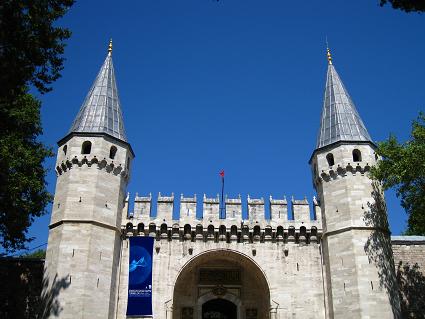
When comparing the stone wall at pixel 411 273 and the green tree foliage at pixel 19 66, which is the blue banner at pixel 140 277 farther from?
the stone wall at pixel 411 273

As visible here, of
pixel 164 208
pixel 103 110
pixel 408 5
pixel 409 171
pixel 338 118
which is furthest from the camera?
pixel 338 118

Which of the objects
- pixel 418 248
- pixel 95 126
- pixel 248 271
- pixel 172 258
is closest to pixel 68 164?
pixel 95 126

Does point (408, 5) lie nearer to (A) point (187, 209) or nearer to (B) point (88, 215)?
(A) point (187, 209)

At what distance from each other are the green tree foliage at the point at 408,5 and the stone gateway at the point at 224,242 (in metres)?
10.2

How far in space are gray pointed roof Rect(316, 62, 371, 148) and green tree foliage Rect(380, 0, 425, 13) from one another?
34.6 ft

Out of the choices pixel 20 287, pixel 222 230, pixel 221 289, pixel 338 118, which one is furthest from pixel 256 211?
pixel 20 287

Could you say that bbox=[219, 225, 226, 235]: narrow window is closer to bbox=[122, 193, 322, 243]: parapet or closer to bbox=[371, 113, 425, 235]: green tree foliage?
bbox=[122, 193, 322, 243]: parapet

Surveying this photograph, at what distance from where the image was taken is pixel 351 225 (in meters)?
20.1

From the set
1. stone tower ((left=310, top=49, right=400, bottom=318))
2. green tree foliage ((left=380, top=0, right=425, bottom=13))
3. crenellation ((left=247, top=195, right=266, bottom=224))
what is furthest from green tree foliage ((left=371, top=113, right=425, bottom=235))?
green tree foliage ((left=380, top=0, right=425, bottom=13))

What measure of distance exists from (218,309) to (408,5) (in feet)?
51.5

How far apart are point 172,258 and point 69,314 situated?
4859 mm

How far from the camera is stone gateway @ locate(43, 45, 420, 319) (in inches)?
752

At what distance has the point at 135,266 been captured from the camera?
20.5m

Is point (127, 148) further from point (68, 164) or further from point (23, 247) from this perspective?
point (23, 247)
